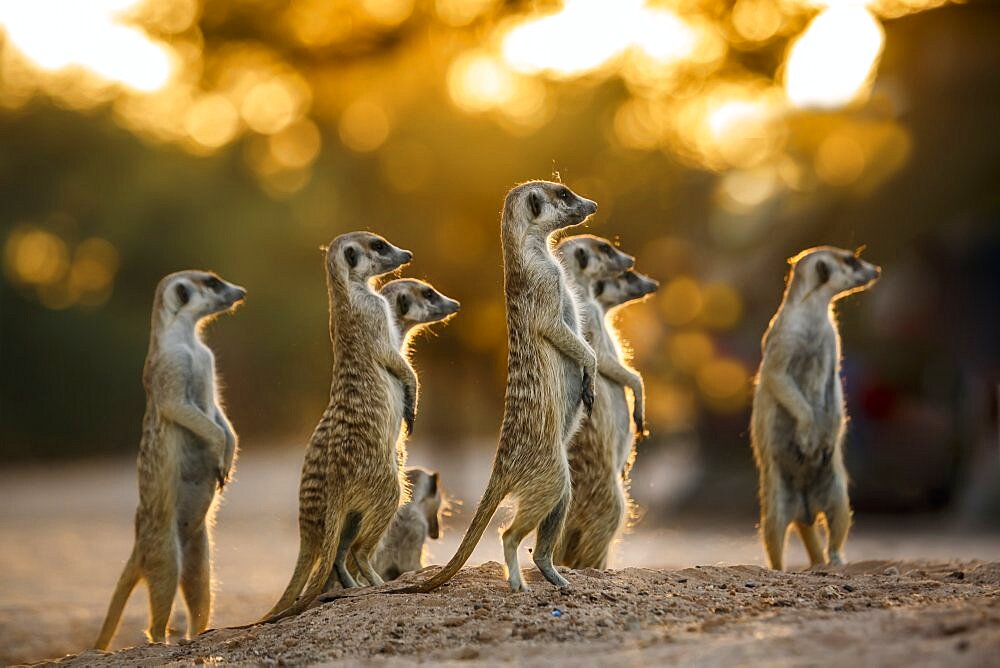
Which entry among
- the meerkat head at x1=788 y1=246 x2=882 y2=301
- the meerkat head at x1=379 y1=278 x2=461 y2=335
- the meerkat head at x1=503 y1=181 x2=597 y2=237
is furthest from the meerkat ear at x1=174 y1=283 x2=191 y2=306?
the meerkat head at x1=788 y1=246 x2=882 y2=301

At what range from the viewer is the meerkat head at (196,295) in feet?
20.0

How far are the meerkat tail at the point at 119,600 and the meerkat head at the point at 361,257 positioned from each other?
4.96 feet

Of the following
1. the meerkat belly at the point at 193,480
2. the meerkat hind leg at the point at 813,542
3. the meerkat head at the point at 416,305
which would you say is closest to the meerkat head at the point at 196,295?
the meerkat belly at the point at 193,480

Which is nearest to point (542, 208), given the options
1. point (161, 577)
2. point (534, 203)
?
point (534, 203)

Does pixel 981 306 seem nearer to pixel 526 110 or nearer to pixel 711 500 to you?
pixel 711 500

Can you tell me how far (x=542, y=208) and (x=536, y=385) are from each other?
733 mm

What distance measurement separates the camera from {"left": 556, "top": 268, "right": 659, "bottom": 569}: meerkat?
5.71m

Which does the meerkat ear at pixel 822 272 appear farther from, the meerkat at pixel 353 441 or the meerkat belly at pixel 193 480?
the meerkat belly at pixel 193 480

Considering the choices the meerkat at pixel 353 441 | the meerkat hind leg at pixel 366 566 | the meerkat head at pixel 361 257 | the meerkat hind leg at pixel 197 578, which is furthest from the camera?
the meerkat hind leg at pixel 197 578

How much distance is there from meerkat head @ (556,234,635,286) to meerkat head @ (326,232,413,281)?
0.85 metres

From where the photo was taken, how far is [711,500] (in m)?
12.5

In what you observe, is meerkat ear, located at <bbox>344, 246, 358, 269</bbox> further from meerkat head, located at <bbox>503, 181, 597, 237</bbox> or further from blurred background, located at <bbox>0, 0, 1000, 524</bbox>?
blurred background, located at <bbox>0, 0, 1000, 524</bbox>

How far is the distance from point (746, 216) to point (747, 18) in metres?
2.59

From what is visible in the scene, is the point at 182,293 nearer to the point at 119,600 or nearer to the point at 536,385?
the point at 119,600
